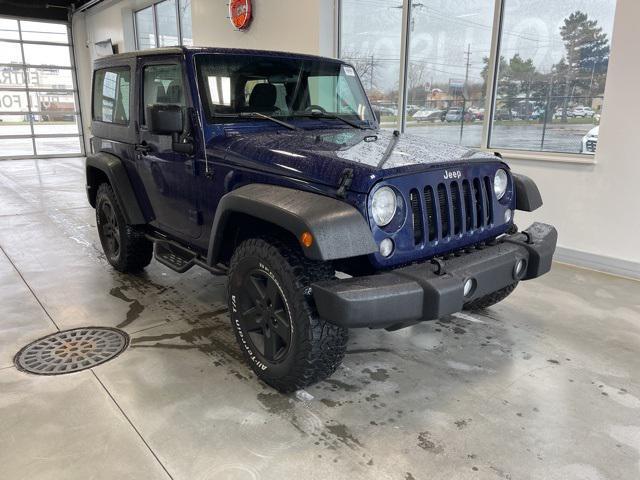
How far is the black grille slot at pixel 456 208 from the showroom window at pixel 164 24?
860 centimetres

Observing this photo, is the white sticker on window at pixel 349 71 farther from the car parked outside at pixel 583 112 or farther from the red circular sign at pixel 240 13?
the red circular sign at pixel 240 13

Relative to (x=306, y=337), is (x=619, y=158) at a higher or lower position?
higher

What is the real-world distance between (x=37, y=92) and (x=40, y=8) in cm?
229

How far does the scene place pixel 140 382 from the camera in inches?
98.0

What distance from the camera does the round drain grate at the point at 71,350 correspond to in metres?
2.64

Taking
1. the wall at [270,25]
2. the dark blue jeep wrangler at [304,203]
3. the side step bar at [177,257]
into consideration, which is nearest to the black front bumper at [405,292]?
the dark blue jeep wrangler at [304,203]

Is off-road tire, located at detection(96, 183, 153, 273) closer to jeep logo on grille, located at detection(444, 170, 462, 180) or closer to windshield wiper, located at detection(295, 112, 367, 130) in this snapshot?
windshield wiper, located at detection(295, 112, 367, 130)

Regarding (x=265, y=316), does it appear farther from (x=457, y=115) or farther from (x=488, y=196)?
(x=457, y=115)

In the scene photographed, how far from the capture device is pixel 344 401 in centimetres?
235

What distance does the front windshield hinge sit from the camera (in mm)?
2011

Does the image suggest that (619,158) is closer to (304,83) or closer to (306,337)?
(304,83)

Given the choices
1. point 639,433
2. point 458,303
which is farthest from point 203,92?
point 639,433

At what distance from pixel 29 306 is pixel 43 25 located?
13.7 metres

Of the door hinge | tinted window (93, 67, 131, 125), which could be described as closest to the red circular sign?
tinted window (93, 67, 131, 125)
